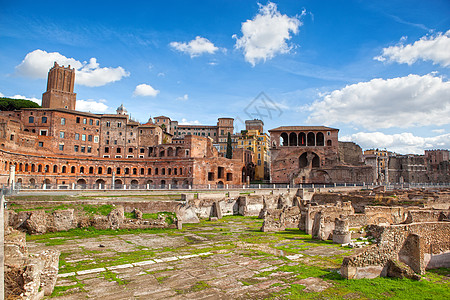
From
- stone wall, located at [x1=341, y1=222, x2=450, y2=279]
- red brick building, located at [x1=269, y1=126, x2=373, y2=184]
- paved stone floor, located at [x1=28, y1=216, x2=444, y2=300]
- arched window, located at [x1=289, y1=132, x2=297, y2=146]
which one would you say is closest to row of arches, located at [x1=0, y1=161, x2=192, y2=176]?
red brick building, located at [x1=269, y1=126, x2=373, y2=184]

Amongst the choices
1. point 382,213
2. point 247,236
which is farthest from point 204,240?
point 382,213

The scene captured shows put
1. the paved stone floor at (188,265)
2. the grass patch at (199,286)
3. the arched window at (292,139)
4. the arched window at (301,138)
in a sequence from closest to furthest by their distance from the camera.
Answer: the paved stone floor at (188,265) < the grass patch at (199,286) < the arched window at (301,138) < the arched window at (292,139)

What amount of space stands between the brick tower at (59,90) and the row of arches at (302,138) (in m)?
54.8

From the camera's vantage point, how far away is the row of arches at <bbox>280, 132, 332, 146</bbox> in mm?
69938

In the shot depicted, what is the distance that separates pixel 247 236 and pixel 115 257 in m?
8.82

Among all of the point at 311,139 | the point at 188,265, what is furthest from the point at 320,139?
the point at 188,265

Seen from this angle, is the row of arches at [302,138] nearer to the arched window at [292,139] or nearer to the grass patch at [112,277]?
the arched window at [292,139]

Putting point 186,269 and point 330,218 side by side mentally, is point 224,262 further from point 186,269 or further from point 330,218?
point 330,218

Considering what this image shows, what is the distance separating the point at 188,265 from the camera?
→ 12.2 metres

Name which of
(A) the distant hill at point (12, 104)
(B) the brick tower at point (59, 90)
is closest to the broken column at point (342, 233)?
(B) the brick tower at point (59, 90)

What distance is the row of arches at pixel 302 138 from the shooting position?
69938 mm

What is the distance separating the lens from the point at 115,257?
13023mm

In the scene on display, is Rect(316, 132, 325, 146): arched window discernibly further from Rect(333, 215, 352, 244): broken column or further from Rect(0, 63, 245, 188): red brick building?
Rect(333, 215, 352, 244): broken column

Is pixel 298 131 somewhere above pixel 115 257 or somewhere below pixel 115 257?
above
